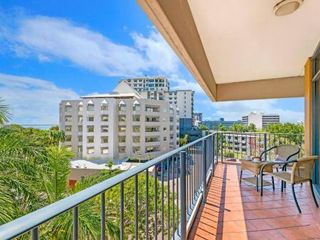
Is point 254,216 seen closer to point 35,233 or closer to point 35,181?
point 35,233

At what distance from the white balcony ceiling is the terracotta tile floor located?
208 centimetres

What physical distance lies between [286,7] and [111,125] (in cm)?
3193

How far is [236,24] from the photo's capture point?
2.91 metres

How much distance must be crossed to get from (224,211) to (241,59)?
2.51 metres

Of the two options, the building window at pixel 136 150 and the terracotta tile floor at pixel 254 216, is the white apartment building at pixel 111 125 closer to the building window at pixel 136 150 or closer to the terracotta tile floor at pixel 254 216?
the building window at pixel 136 150

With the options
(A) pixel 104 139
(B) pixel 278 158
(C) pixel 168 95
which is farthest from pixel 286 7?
(C) pixel 168 95

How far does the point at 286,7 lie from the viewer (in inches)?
97.0

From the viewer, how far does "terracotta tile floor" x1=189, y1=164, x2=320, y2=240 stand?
252cm

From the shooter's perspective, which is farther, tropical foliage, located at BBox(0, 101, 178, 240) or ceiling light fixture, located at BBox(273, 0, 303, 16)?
tropical foliage, located at BBox(0, 101, 178, 240)

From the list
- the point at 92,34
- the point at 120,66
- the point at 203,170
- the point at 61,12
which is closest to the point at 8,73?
the point at 61,12

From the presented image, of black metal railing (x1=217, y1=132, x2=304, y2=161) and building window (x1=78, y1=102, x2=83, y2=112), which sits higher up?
building window (x1=78, y1=102, x2=83, y2=112)

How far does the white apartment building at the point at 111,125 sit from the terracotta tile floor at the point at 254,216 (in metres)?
28.5

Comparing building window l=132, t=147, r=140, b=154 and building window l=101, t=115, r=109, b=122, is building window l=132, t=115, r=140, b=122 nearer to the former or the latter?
building window l=101, t=115, r=109, b=122

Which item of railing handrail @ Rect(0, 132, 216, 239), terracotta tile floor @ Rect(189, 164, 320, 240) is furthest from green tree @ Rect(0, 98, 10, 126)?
railing handrail @ Rect(0, 132, 216, 239)
